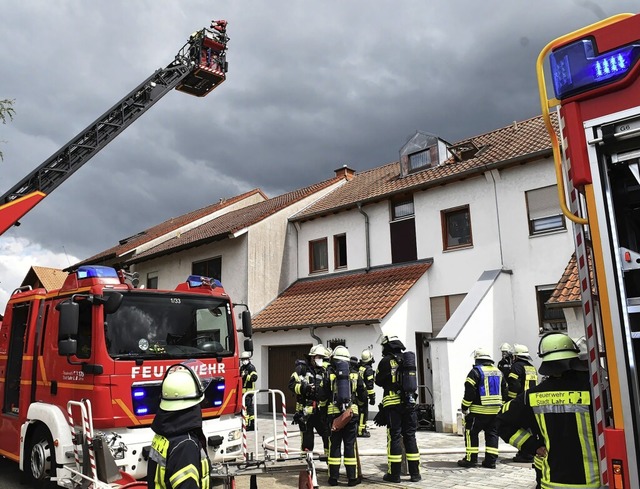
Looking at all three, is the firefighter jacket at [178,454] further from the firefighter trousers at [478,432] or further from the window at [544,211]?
the window at [544,211]

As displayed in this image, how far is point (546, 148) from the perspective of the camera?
13055mm

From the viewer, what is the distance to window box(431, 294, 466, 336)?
14633 mm

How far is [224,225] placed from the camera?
72.8 ft

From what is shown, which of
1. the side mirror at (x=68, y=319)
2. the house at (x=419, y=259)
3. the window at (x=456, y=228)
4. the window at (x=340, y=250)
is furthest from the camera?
the window at (x=340, y=250)

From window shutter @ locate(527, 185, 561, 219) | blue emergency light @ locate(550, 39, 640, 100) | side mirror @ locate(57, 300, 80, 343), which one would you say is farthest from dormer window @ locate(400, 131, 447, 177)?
blue emergency light @ locate(550, 39, 640, 100)

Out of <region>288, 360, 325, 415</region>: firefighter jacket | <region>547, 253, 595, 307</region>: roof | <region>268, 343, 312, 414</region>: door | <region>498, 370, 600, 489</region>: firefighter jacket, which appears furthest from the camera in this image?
<region>268, 343, 312, 414</region>: door

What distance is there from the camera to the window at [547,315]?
41.1 feet

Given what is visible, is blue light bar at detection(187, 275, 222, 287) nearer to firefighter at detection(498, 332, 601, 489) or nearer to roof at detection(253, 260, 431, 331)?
firefighter at detection(498, 332, 601, 489)

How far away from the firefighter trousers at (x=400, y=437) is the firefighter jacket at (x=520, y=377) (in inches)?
84.6

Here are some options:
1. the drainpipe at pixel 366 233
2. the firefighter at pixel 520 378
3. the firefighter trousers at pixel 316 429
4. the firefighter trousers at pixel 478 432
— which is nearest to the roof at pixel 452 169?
the drainpipe at pixel 366 233

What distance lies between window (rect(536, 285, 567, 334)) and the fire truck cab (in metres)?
8.50

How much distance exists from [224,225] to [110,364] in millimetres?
16393

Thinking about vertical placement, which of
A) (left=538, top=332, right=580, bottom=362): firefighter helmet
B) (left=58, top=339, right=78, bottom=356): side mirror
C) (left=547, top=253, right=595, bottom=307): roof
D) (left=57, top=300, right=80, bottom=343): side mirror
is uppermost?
(left=547, top=253, right=595, bottom=307): roof

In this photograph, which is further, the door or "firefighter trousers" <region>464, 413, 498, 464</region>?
the door
